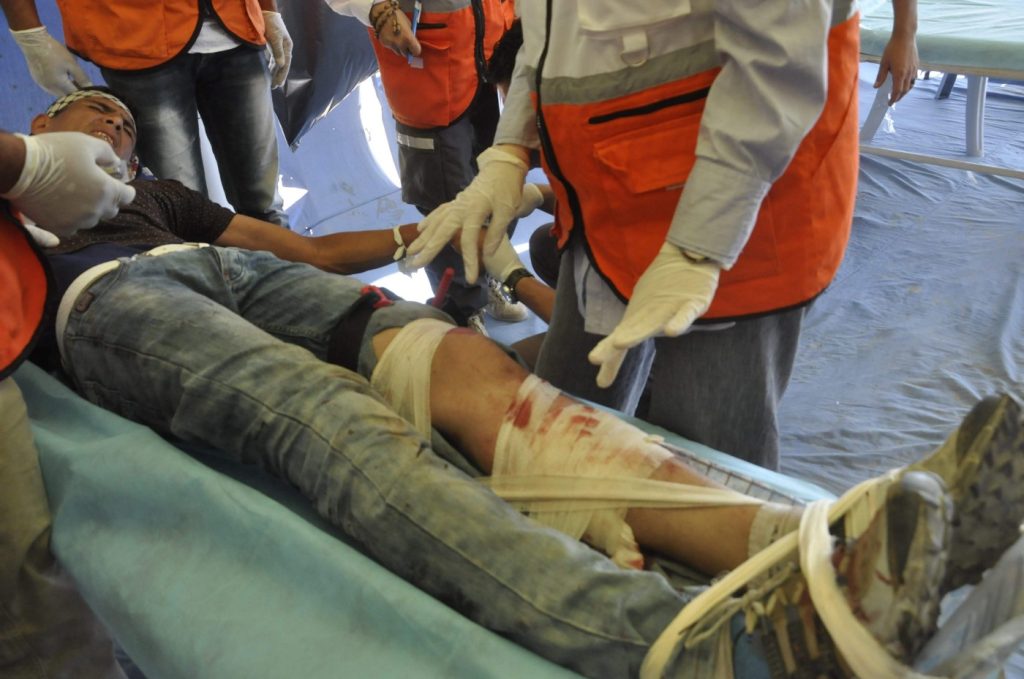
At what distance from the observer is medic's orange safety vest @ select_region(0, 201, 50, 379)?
112cm

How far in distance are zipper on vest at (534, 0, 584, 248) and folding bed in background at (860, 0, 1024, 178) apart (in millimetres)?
2010

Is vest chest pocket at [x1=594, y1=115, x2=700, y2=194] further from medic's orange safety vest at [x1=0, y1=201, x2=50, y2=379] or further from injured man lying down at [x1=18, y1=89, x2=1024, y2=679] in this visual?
medic's orange safety vest at [x1=0, y1=201, x2=50, y2=379]

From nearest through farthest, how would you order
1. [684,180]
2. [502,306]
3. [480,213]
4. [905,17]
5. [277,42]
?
[684,180] → [480,213] → [905,17] → [277,42] → [502,306]

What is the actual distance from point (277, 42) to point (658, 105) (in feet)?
5.13

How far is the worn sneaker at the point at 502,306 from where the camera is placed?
8.53 ft

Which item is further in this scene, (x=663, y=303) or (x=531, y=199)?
(x=531, y=199)

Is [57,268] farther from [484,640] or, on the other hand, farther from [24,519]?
[484,640]

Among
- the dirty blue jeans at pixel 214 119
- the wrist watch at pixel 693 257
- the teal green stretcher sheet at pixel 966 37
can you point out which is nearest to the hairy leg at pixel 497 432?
the wrist watch at pixel 693 257

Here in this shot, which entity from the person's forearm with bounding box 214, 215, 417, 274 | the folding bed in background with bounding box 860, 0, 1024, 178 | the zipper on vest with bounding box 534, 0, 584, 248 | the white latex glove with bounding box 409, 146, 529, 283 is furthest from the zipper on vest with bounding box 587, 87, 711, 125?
the folding bed in background with bounding box 860, 0, 1024, 178

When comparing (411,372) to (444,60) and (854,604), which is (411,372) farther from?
(444,60)

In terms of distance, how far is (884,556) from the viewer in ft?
2.26

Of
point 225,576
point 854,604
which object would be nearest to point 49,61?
point 225,576

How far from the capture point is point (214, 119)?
210 cm

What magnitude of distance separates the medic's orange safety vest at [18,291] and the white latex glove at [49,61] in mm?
927
